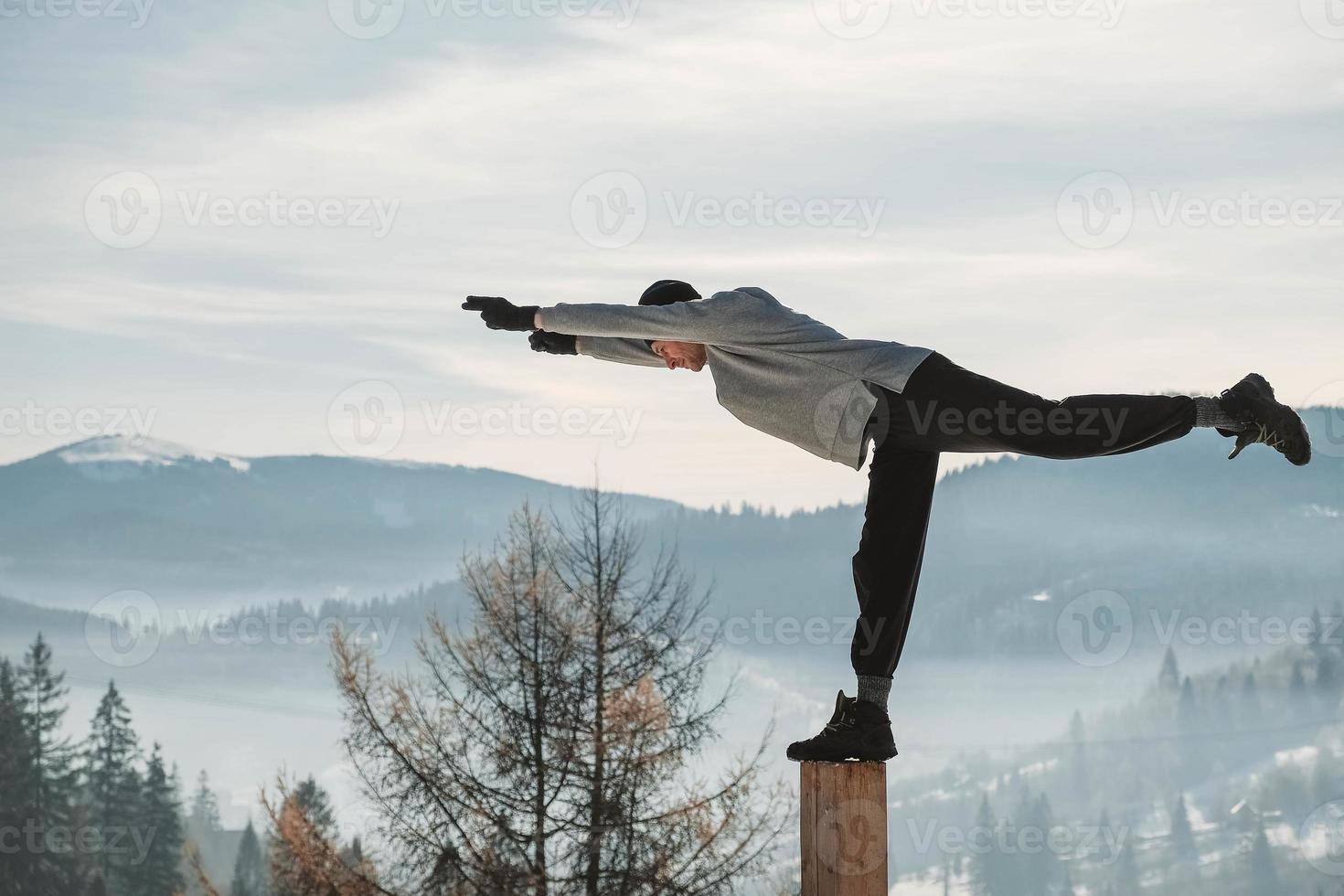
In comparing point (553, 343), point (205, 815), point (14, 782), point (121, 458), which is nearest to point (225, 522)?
point (121, 458)

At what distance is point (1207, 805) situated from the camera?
11212 centimetres

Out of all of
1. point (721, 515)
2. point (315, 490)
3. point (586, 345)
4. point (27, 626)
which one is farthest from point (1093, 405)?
point (315, 490)

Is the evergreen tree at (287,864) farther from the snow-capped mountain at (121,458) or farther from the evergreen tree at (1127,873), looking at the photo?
the snow-capped mountain at (121,458)

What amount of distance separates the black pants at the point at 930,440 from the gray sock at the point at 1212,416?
21 millimetres

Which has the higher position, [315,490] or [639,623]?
[315,490]

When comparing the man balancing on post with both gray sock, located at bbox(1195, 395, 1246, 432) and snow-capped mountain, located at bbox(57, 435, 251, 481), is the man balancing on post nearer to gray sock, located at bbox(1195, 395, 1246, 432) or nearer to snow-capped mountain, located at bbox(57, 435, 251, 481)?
gray sock, located at bbox(1195, 395, 1246, 432)

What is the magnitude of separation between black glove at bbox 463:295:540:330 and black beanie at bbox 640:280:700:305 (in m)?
0.29

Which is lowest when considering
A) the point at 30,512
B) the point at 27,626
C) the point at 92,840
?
the point at 92,840

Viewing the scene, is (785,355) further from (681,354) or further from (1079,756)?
(1079,756)

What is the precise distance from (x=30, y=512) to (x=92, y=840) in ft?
425

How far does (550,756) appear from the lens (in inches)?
626

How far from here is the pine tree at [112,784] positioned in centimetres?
5094

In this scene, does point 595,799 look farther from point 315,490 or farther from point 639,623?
point 315,490

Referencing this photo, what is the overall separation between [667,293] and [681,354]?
0.59 feet
